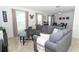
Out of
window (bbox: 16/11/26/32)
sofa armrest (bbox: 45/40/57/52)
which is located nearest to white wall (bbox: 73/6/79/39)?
sofa armrest (bbox: 45/40/57/52)

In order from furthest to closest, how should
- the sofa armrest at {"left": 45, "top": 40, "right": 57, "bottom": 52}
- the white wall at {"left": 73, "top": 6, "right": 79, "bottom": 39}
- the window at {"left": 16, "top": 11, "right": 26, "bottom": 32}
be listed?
the window at {"left": 16, "top": 11, "right": 26, "bottom": 32} < the white wall at {"left": 73, "top": 6, "right": 79, "bottom": 39} < the sofa armrest at {"left": 45, "top": 40, "right": 57, "bottom": 52}

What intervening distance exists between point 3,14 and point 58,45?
3.23 metres

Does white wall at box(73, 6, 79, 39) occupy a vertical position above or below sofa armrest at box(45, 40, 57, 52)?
above

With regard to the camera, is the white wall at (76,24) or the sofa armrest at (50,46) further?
the white wall at (76,24)

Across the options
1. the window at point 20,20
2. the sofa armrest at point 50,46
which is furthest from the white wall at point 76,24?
the window at point 20,20

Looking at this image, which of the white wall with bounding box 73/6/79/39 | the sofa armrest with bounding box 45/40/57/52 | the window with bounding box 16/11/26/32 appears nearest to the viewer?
the sofa armrest with bounding box 45/40/57/52

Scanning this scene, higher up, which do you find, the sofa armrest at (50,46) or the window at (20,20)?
the window at (20,20)

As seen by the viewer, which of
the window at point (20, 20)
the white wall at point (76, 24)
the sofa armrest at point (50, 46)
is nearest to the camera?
the sofa armrest at point (50, 46)

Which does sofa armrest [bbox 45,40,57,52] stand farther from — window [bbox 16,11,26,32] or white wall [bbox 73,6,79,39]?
window [bbox 16,11,26,32]

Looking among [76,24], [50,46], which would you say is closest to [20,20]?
[76,24]

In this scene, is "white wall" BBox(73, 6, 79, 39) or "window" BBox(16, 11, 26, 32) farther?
"window" BBox(16, 11, 26, 32)

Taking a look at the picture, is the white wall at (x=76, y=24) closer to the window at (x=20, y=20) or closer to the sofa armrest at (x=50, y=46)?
the sofa armrest at (x=50, y=46)
